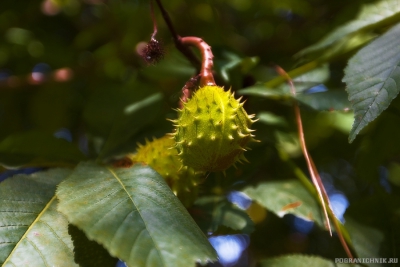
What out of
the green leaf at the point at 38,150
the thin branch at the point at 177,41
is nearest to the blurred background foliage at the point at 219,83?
the green leaf at the point at 38,150

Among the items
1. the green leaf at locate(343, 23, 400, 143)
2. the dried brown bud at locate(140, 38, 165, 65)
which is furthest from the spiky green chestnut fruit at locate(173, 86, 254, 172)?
the green leaf at locate(343, 23, 400, 143)

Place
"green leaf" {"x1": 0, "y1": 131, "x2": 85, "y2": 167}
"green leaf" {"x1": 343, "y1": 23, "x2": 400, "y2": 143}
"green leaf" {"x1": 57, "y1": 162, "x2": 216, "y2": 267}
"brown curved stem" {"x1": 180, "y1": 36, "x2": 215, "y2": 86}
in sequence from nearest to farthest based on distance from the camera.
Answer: "green leaf" {"x1": 57, "y1": 162, "x2": 216, "y2": 267} → "green leaf" {"x1": 343, "y1": 23, "x2": 400, "y2": 143} → "brown curved stem" {"x1": 180, "y1": 36, "x2": 215, "y2": 86} → "green leaf" {"x1": 0, "y1": 131, "x2": 85, "y2": 167}

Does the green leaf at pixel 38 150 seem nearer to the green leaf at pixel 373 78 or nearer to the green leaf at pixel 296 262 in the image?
the green leaf at pixel 296 262

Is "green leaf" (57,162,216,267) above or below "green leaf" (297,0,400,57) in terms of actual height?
below

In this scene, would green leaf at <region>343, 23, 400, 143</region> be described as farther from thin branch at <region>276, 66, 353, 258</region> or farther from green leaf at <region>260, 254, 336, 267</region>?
green leaf at <region>260, 254, 336, 267</region>

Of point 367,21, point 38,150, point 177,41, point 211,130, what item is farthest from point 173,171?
point 367,21

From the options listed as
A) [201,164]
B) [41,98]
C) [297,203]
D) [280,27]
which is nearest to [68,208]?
[201,164]

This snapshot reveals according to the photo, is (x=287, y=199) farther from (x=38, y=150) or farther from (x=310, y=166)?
(x=38, y=150)
